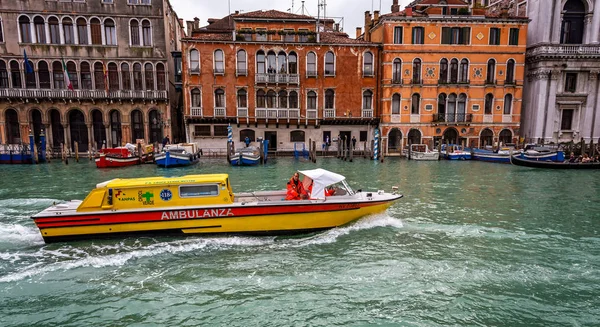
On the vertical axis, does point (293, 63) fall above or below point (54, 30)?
below

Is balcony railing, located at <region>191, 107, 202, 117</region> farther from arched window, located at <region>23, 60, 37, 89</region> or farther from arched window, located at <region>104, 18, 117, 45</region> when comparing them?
arched window, located at <region>23, 60, 37, 89</region>

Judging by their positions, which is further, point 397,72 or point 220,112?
point 397,72

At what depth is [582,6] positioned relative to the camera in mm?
29734

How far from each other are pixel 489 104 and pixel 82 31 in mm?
31187

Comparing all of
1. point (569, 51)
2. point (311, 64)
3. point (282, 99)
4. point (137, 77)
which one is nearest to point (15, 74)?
point (137, 77)

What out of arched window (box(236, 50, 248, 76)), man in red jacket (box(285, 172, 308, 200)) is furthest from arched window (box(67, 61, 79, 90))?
man in red jacket (box(285, 172, 308, 200))

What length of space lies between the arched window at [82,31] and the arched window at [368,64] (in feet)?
68.1

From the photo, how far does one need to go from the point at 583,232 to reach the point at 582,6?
89.8 ft

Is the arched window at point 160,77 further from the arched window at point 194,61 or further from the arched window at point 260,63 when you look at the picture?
the arched window at point 260,63

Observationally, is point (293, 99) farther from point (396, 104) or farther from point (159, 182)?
point (159, 182)

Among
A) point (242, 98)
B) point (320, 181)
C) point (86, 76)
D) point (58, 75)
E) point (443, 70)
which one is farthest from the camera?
point (443, 70)

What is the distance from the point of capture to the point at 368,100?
3083cm

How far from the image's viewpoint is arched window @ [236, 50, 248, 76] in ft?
95.2

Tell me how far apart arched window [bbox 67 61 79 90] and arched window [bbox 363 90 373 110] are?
21714mm
